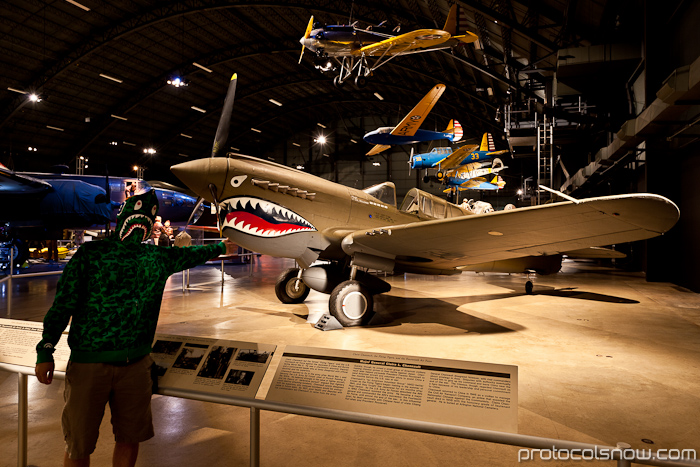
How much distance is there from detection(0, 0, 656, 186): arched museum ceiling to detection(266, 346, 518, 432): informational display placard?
11.8 m

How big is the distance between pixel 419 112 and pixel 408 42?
353 cm

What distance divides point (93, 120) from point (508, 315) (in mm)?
28493

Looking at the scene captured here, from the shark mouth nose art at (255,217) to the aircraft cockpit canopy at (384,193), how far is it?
211cm

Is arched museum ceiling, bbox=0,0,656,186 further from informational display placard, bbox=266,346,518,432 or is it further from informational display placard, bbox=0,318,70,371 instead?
informational display placard, bbox=0,318,70,371

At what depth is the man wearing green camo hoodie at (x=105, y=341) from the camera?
5.44 ft

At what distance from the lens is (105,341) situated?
1.67 m

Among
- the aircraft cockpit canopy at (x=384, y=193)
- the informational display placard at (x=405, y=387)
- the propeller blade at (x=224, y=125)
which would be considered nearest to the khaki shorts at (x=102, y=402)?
the informational display placard at (x=405, y=387)

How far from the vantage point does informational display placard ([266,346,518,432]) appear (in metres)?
1.48

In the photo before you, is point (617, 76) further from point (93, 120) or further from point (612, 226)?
point (93, 120)

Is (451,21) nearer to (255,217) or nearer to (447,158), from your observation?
(447,158)

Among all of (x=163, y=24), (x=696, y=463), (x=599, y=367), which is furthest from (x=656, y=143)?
(x=163, y=24)

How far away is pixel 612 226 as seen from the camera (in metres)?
3.99

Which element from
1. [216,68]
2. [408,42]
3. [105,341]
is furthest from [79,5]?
[105,341]

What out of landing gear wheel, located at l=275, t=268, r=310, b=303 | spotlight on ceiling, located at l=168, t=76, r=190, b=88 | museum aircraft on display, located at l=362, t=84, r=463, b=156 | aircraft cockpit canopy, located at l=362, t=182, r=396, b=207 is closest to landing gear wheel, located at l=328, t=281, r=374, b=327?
landing gear wheel, located at l=275, t=268, r=310, b=303
